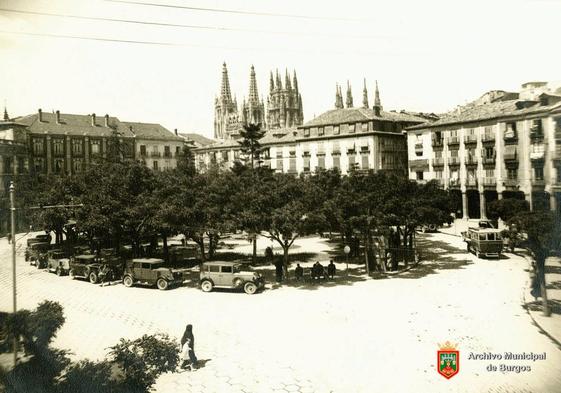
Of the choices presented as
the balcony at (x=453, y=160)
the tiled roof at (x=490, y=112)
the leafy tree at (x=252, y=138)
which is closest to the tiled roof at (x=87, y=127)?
the leafy tree at (x=252, y=138)

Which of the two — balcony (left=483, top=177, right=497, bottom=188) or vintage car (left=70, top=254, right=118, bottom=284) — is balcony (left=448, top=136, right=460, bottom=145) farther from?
vintage car (left=70, top=254, right=118, bottom=284)

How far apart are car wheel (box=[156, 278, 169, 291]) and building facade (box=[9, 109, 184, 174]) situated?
91.2 ft

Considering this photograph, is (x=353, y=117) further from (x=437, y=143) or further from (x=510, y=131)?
(x=510, y=131)

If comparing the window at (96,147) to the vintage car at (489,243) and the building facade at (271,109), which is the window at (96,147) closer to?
the vintage car at (489,243)

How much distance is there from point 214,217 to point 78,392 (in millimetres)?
11566

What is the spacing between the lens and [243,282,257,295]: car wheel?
63.0ft

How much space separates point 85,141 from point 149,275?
40.4m

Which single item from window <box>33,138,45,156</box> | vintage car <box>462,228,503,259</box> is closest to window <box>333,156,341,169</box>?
vintage car <box>462,228,503,259</box>

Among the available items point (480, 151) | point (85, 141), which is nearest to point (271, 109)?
point (85, 141)

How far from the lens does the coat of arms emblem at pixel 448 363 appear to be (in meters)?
11.3

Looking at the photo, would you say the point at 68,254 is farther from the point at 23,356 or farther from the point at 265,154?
the point at 265,154

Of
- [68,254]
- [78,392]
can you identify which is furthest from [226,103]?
[78,392]

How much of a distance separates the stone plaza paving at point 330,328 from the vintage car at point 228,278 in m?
0.44

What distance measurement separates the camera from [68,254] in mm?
28344
